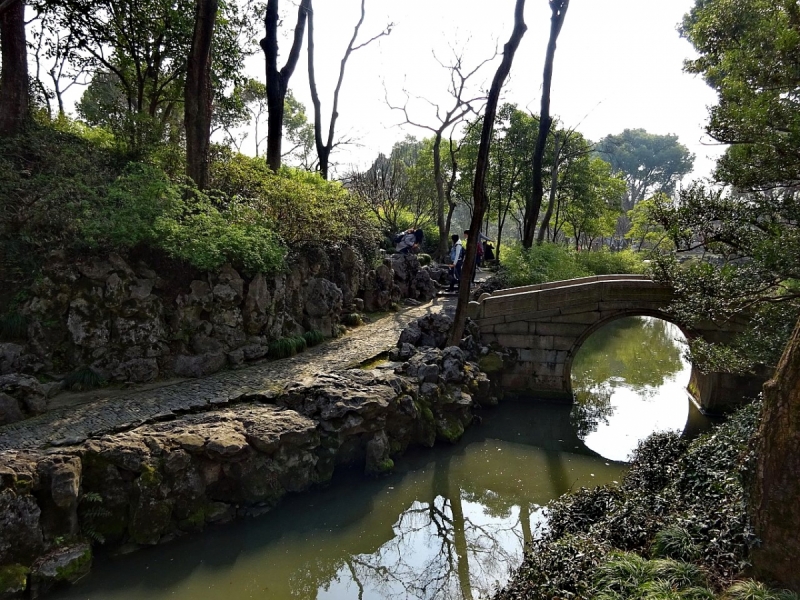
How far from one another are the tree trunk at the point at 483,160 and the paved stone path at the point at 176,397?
5.69ft

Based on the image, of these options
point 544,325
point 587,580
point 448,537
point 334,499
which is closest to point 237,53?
point 544,325

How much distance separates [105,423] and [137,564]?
1893 mm

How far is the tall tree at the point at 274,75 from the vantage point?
12617 mm

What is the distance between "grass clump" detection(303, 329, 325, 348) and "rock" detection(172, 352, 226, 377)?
225 cm

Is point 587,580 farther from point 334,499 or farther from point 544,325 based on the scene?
point 544,325

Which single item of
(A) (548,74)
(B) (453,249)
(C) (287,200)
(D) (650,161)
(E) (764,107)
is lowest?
(B) (453,249)

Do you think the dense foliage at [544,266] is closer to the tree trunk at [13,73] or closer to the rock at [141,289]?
the rock at [141,289]

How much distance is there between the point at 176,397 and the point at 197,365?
114 cm

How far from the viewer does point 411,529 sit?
714 centimetres

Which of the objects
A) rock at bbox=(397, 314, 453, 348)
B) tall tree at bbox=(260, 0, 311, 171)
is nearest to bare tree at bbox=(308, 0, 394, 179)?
tall tree at bbox=(260, 0, 311, 171)

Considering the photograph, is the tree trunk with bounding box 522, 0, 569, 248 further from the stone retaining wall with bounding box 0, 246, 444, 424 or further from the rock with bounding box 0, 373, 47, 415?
the rock with bounding box 0, 373, 47, 415

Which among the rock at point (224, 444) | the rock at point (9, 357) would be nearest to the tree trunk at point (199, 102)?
the rock at point (9, 357)

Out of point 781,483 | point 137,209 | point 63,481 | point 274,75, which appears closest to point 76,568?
point 63,481

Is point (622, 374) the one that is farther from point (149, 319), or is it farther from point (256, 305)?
point (149, 319)
